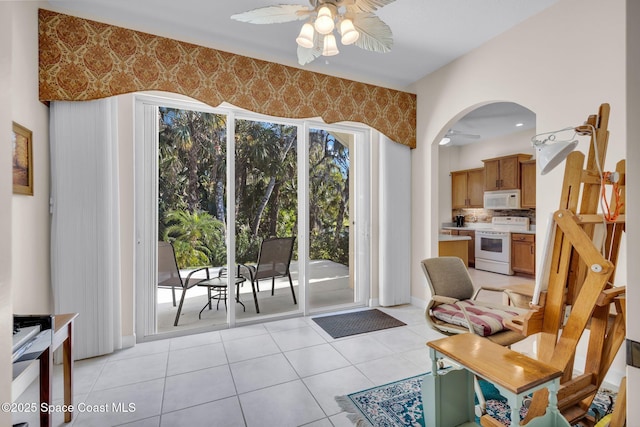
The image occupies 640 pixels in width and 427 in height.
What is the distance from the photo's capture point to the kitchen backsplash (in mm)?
6223

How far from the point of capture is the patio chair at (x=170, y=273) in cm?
318

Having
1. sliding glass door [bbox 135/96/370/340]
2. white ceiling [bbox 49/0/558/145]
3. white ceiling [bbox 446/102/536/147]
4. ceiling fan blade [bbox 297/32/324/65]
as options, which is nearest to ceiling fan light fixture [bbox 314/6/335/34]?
ceiling fan blade [bbox 297/32/324/65]

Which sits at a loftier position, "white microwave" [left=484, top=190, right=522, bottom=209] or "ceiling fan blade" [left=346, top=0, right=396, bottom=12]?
"ceiling fan blade" [left=346, top=0, right=396, bottom=12]

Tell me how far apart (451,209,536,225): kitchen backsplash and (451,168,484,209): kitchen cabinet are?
312 mm

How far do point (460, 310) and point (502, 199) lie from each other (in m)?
4.78

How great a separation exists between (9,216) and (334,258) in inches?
136

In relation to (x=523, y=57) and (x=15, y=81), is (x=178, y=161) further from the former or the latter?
(x=523, y=57)

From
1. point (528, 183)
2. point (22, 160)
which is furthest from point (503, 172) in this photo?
point (22, 160)

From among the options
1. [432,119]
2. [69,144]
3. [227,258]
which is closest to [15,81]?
[69,144]

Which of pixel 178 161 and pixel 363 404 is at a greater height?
pixel 178 161

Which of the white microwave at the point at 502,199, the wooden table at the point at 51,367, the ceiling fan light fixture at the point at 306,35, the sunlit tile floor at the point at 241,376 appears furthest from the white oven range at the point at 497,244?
the wooden table at the point at 51,367

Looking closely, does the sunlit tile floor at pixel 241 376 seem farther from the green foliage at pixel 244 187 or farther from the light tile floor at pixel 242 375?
the green foliage at pixel 244 187

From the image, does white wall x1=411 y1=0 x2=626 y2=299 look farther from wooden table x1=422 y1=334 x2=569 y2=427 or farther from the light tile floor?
the light tile floor

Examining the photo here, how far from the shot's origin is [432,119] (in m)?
3.87
